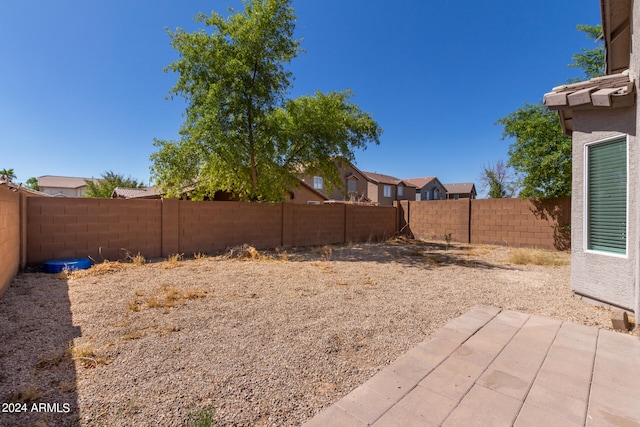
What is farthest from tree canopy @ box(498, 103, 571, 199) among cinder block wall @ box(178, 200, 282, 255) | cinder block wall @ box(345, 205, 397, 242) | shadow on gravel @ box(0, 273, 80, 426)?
shadow on gravel @ box(0, 273, 80, 426)

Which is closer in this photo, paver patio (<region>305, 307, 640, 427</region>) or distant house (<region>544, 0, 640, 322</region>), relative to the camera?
paver patio (<region>305, 307, 640, 427</region>)

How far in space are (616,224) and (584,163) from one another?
3.40 ft

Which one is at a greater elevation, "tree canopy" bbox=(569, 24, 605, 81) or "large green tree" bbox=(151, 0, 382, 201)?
"tree canopy" bbox=(569, 24, 605, 81)

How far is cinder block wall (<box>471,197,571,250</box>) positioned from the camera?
1078cm

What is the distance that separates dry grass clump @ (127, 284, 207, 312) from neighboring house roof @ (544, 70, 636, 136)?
645 centimetres

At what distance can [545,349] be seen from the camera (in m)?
3.01

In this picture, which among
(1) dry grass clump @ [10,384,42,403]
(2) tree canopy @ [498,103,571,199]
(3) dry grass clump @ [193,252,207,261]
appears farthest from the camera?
(2) tree canopy @ [498,103,571,199]

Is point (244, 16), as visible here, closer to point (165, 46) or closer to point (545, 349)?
point (165, 46)

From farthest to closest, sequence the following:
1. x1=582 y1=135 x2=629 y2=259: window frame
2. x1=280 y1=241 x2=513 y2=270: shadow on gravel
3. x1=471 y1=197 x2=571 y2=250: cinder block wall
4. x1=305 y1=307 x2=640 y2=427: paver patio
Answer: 1. x1=471 y1=197 x2=571 y2=250: cinder block wall
2. x1=280 y1=241 x2=513 y2=270: shadow on gravel
3. x1=582 y1=135 x2=629 y2=259: window frame
4. x1=305 y1=307 x2=640 y2=427: paver patio

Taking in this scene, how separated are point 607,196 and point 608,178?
26cm

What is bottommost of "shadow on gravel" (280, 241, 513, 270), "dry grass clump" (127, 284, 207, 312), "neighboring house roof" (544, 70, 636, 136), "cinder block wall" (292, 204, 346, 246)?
"shadow on gravel" (280, 241, 513, 270)

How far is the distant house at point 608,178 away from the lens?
151 inches

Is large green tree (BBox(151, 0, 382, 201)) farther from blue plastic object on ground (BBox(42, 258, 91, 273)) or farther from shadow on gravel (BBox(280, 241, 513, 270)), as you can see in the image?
blue plastic object on ground (BBox(42, 258, 91, 273))

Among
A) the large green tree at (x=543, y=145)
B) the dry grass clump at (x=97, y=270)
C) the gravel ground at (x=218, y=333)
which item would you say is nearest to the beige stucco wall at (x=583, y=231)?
the gravel ground at (x=218, y=333)
